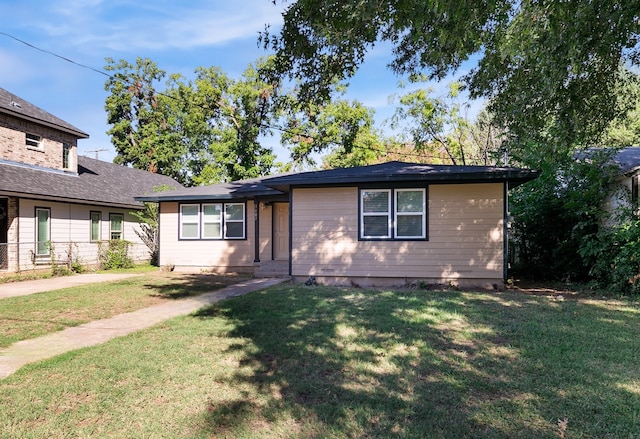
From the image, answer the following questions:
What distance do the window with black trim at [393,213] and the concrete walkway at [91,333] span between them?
384 centimetres

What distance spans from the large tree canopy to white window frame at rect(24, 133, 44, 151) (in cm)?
1323

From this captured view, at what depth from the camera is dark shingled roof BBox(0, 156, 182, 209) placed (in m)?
13.0

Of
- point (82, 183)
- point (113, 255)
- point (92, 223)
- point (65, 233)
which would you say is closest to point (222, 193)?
point (113, 255)

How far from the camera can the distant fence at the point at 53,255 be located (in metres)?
12.7

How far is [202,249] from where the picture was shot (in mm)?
14117

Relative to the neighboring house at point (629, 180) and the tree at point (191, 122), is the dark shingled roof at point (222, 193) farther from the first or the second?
the neighboring house at point (629, 180)

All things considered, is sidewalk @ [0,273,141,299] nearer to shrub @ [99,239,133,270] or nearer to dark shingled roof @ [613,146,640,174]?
shrub @ [99,239,133,270]

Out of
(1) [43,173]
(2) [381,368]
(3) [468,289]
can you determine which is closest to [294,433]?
(2) [381,368]

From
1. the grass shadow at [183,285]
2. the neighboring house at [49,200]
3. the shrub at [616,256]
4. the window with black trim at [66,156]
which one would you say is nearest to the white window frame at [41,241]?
the neighboring house at [49,200]

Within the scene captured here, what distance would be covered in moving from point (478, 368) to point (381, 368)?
36.8 inches

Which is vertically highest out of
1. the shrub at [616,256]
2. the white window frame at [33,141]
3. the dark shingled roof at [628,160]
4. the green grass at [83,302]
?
the white window frame at [33,141]

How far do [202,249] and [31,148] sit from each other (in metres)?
7.42

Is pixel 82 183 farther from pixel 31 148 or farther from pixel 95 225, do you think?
pixel 31 148

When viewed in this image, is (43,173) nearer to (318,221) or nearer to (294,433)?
(318,221)
